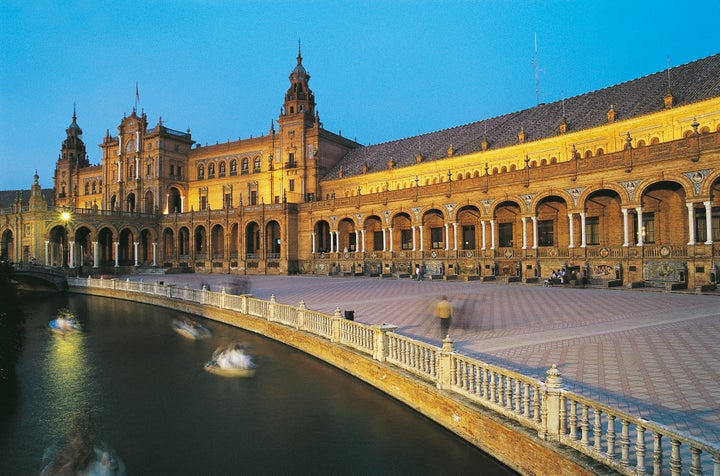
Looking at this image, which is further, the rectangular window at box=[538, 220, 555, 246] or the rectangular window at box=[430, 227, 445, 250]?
the rectangular window at box=[430, 227, 445, 250]

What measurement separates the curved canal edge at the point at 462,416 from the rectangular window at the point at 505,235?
2377cm

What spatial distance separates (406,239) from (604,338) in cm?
2988

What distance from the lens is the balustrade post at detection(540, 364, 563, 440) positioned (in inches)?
214

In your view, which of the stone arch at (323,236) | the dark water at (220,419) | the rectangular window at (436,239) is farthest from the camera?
the stone arch at (323,236)

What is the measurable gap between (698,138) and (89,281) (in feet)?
132

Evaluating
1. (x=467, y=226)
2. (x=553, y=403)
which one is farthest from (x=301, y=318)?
(x=467, y=226)

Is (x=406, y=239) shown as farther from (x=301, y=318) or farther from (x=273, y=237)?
(x=301, y=318)

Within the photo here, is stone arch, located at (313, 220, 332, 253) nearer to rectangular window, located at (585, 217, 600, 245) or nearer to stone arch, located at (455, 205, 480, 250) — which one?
stone arch, located at (455, 205, 480, 250)

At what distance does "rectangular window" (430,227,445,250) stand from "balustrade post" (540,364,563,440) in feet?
108

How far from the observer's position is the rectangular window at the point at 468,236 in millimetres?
36469

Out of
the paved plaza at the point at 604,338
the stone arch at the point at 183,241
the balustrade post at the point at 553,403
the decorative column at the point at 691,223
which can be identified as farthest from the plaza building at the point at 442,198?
the balustrade post at the point at 553,403

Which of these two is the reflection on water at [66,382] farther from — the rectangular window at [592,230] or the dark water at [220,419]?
the rectangular window at [592,230]

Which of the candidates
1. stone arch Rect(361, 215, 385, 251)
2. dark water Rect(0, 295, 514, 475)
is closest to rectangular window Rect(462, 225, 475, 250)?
stone arch Rect(361, 215, 385, 251)

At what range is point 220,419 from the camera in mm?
8828
